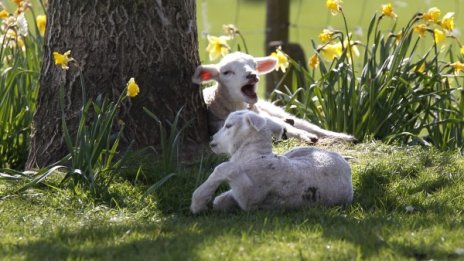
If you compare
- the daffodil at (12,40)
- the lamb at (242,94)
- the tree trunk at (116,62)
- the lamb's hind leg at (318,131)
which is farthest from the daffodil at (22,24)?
the lamb's hind leg at (318,131)

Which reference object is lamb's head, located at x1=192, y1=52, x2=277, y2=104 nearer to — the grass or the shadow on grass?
the grass

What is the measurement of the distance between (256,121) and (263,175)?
0.97 ft

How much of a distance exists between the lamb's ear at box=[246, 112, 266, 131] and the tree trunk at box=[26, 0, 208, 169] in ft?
4.27

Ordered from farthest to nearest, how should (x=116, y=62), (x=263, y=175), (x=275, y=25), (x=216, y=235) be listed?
(x=275, y=25) → (x=116, y=62) → (x=263, y=175) → (x=216, y=235)

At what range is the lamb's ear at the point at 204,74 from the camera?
683 centimetres

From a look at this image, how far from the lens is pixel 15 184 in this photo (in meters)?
6.08

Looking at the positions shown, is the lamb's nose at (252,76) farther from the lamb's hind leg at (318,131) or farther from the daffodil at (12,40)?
the daffodil at (12,40)

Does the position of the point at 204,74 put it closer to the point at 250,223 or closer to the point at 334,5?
the point at 334,5

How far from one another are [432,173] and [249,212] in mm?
1471

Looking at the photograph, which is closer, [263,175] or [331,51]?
[263,175]

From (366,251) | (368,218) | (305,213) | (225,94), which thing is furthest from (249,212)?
(225,94)

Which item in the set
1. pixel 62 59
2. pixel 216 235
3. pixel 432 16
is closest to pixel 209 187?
pixel 216 235

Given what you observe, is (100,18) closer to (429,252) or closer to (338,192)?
(338,192)

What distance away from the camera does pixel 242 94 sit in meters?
7.51
